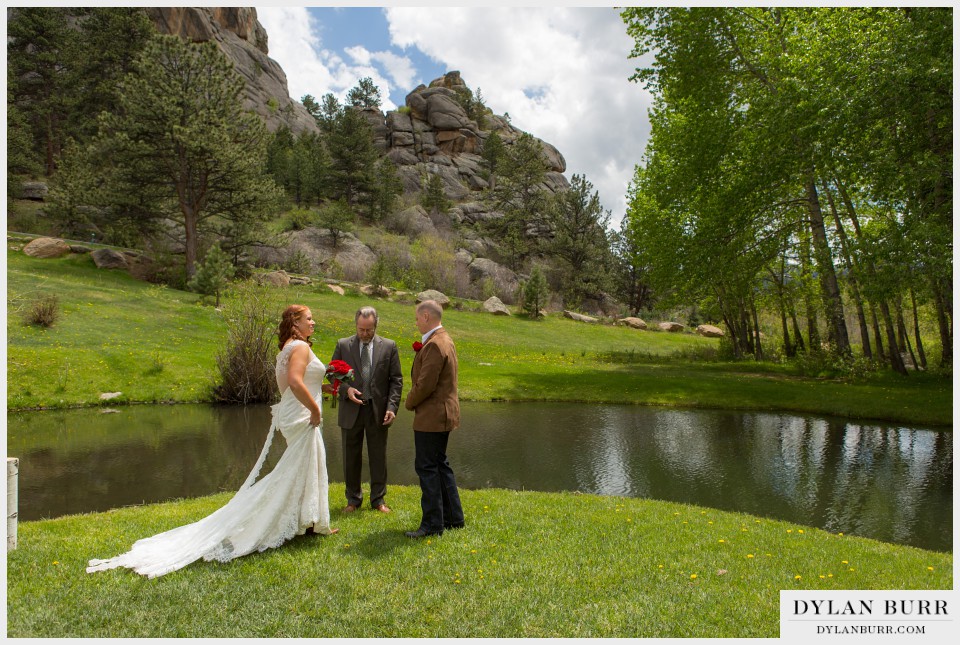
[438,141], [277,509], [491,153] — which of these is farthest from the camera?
[438,141]

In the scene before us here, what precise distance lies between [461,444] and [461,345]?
1852 cm

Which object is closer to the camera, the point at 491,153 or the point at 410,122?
the point at 491,153

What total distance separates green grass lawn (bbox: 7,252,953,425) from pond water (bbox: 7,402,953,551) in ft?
5.77

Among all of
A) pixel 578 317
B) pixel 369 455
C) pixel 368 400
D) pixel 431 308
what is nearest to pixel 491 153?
pixel 578 317

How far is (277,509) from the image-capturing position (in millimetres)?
5832

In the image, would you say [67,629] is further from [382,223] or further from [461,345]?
[382,223]

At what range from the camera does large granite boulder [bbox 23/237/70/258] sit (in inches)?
1380

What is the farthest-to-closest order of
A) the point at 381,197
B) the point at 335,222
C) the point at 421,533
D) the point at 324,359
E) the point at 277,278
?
the point at 381,197 → the point at 335,222 → the point at 277,278 → the point at 324,359 → the point at 421,533

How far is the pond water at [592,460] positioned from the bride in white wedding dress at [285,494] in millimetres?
4453

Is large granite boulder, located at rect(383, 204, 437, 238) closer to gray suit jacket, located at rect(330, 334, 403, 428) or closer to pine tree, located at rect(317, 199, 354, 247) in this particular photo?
pine tree, located at rect(317, 199, 354, 247)

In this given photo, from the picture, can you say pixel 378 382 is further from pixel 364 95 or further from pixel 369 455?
pixel 364 95

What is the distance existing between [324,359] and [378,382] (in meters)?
19.1

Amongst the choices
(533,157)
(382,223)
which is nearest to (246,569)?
(382,223)

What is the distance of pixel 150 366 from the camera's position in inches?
786
